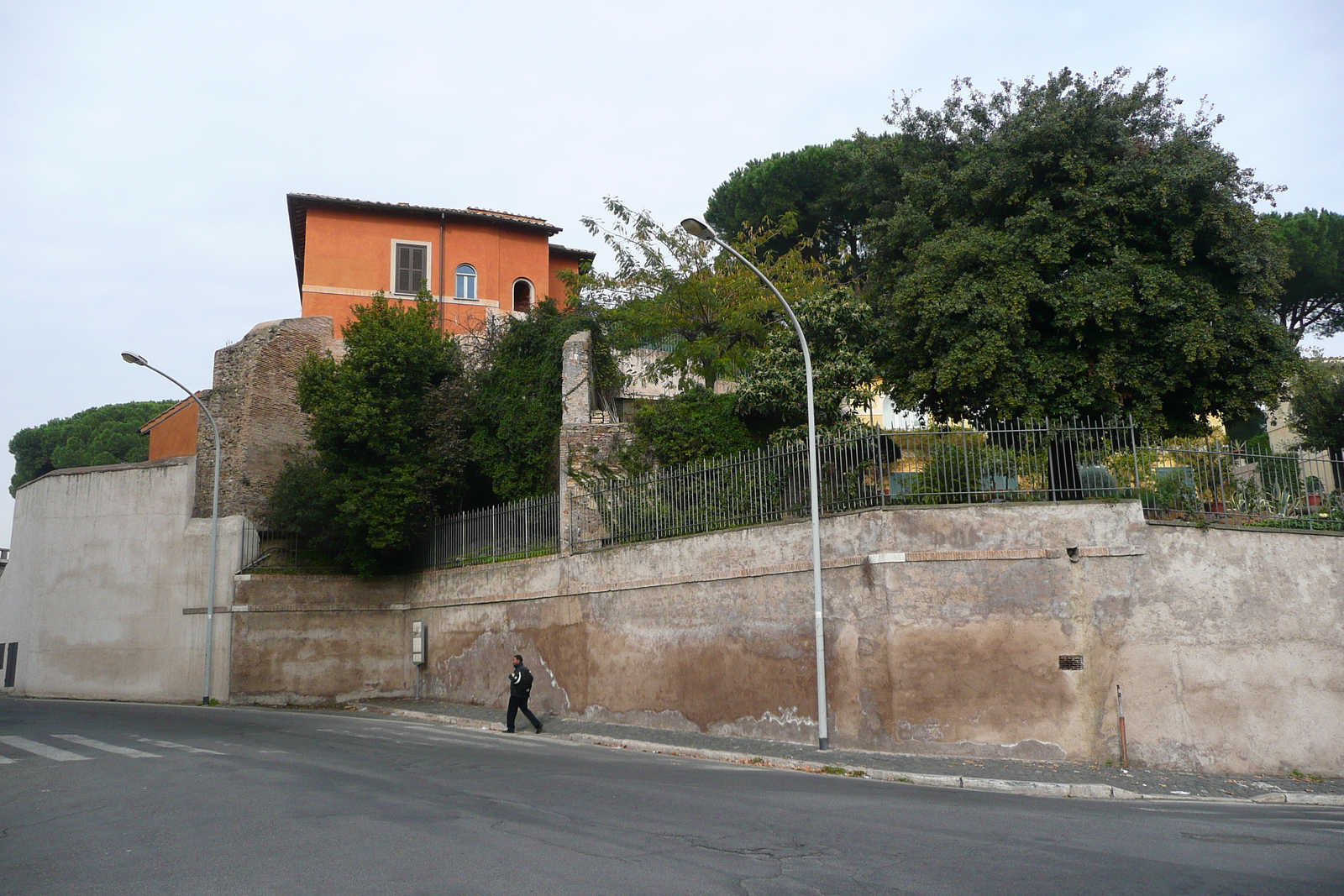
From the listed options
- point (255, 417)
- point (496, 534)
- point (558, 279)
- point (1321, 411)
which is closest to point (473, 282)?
point (558, 279)

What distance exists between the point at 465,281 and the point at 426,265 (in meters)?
1.36

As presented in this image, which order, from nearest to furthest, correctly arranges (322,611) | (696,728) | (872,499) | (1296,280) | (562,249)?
(872,499)
(696,728)
(322,611)
(1296,280)
(562,249)

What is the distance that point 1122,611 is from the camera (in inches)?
532

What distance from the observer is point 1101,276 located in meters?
17.1

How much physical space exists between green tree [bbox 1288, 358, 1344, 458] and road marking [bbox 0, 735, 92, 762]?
87.4ft

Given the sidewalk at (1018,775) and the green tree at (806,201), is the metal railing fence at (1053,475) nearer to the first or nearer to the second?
the sidewalk at (1018,775)

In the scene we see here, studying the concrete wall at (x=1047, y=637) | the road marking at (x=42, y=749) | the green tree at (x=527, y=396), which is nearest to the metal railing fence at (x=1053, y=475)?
the concrete wall at (x=1047, y=637)

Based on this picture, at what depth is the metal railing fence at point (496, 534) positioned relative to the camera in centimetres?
2042

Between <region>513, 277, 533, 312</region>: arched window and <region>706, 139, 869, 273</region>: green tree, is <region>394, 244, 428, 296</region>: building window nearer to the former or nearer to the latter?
<region>513, 277, 533, 312</region>: arched window

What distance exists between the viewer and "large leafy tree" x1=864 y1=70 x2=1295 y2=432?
55.4 ft

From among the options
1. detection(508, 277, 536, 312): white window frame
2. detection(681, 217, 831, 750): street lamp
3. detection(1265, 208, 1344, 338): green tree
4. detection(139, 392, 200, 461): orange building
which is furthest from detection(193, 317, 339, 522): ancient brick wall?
detection(1265, 208, 1344, 338): green tree

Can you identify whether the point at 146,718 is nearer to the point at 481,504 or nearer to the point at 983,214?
the point at 481,504

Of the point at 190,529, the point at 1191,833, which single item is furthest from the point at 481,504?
the point at 1191,833

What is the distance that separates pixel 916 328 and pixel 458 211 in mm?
18800
